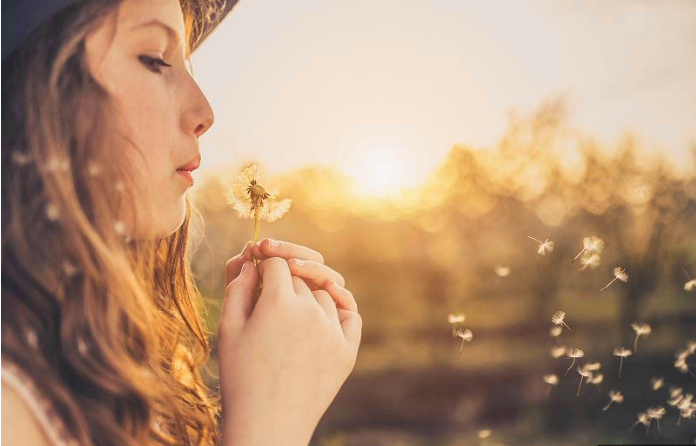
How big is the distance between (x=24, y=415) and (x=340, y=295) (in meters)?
0.39

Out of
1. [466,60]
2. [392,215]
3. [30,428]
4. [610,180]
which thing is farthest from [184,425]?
[610,180]

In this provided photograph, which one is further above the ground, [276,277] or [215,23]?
[215,23]

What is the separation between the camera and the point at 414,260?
2.15m

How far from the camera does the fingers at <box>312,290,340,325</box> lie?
79 centimetres

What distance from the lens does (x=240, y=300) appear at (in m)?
0.77

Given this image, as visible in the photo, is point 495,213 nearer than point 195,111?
No

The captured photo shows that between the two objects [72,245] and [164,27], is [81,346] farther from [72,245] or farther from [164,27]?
[164,27]

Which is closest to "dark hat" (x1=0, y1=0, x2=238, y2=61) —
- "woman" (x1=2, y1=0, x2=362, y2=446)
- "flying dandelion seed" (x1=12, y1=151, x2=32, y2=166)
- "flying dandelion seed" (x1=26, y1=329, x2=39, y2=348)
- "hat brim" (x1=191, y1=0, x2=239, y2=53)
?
"woman" (x1=2, y1=0, x2=362, y2=446)

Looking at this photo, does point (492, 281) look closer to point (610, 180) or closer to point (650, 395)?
point (610, 180)

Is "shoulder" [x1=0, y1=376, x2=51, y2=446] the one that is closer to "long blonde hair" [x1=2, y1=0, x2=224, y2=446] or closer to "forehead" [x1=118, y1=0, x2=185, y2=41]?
"long blonde hair" [x1=2, y1=0, x2=224, y2=446]

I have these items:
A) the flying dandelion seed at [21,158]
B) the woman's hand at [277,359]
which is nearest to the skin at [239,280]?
the woman's hand at [277,359]

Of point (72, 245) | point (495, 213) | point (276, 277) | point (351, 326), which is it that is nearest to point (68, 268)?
point (72, 245)

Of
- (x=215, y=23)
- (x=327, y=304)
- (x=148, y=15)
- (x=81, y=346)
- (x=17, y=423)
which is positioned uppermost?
(x=215, y=23)

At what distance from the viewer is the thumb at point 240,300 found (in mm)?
760
